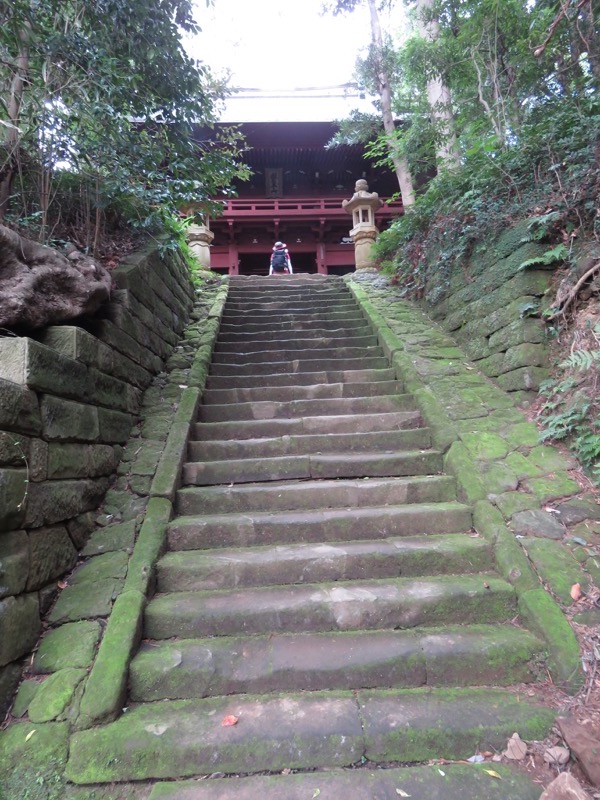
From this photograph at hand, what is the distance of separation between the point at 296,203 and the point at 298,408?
1184cm

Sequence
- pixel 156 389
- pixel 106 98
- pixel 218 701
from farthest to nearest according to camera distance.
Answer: pixel 156 389
pixel 106 98
pixel 218 701

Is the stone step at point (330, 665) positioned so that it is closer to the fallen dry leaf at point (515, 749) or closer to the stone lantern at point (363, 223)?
the fallen dry leaf at point (515, 749)

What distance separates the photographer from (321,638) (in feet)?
6.72

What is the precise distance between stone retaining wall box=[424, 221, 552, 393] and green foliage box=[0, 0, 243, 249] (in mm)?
2990

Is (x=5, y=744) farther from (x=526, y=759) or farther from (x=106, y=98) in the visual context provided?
(x=106, y=98)

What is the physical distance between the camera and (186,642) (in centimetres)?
203

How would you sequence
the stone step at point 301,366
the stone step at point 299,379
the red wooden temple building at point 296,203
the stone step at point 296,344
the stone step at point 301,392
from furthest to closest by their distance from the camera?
1. the red wooden temple building at point 296,203
2. the stone step at point 296,344
3. the stone step at point 301,366
4. the stone step at point 299,379
5. the stone step at point 301,392

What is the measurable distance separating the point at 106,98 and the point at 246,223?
37.1 ft

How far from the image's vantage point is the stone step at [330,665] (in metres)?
1.86

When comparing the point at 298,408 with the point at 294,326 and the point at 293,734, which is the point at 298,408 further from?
the point at 293,734

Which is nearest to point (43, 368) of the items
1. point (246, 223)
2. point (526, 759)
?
point (526, 759)

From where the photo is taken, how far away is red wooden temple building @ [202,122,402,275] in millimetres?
13312

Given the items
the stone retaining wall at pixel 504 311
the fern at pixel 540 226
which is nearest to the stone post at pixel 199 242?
the stone retaining wall at pixel 504 311

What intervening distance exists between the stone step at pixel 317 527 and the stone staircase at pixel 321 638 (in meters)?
0.01
